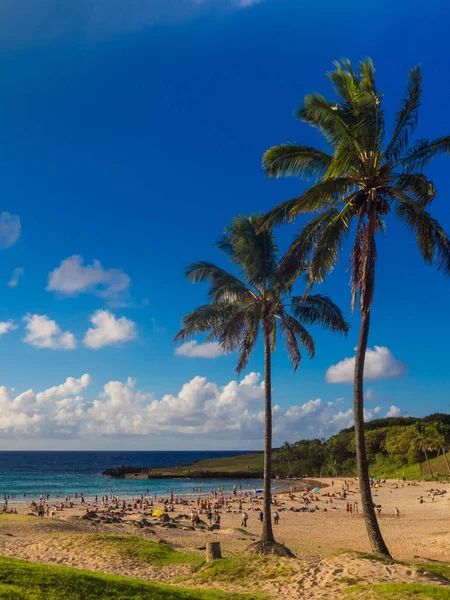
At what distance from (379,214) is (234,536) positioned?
2289cm

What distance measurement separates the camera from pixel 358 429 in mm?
14750

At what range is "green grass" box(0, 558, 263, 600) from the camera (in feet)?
27.7

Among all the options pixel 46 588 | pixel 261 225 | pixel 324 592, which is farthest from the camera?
pixel 261 225

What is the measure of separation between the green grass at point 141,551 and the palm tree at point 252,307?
16.3 ft

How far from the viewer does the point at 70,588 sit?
358 inches

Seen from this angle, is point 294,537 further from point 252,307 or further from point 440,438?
point 440,438

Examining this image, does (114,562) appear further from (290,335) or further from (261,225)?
(261,225)

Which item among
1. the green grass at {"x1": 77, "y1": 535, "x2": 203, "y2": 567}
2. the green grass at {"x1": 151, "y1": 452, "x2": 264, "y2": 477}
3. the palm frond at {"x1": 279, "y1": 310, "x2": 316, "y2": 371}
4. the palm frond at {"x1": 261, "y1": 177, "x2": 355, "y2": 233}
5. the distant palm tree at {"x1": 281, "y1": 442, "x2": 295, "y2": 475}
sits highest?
the palm frond at {"x1": 261, "y1": 177, "x2": 355, "y2": 233}

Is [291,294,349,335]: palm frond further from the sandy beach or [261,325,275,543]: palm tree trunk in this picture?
the sandy beach

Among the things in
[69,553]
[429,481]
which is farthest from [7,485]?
[69,553]

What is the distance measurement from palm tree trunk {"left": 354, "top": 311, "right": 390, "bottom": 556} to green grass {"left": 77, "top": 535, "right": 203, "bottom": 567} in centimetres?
620

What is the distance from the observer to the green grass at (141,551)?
16.8 metres

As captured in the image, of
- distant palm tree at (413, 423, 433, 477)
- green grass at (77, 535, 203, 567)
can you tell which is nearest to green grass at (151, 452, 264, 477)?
distant palm tree at (413, 423, 433, 477)

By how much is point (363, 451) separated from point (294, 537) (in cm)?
1961
